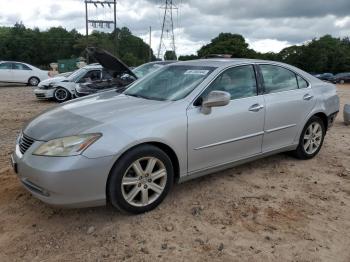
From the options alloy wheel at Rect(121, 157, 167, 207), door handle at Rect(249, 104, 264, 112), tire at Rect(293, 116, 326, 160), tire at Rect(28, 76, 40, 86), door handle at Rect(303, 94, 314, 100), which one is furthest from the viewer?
tire at Rect(28, 76, 40, 86)

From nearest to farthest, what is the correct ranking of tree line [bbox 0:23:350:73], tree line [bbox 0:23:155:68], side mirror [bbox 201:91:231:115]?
side mirror [bbox 201:91:231:115]
tree line [bbox 0:23:350:73]
tree line [bbox 0:23:155:68]

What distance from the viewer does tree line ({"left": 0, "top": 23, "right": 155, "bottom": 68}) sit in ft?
272

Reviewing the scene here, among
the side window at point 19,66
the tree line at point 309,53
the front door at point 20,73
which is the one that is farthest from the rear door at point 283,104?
the tree line at point 309,53

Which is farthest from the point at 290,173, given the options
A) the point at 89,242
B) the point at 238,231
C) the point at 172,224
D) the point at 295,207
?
the point at 89,242

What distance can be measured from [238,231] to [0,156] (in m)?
3.86

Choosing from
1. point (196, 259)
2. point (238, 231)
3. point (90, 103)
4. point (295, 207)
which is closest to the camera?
point (196, 259)

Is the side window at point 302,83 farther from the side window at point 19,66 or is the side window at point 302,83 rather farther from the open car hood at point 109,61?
the side window at point 19,66

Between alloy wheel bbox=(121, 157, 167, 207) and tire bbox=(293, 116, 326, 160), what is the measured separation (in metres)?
2.46

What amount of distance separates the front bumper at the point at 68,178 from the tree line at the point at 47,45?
3079 inches

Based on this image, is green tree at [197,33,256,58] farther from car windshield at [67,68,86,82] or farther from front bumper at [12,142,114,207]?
front bumper at [12,142,114,207]

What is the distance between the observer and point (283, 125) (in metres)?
4.86

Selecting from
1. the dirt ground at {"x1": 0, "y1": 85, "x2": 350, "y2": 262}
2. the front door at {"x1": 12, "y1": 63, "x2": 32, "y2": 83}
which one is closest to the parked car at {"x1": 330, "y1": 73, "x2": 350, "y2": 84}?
the front door at {"x1": 12, "y1": 63, "x2": 32, "y2": 83}

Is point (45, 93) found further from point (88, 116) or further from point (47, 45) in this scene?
point (47, 45)

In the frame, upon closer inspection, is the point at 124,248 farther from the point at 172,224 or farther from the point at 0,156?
the point at 0,156
